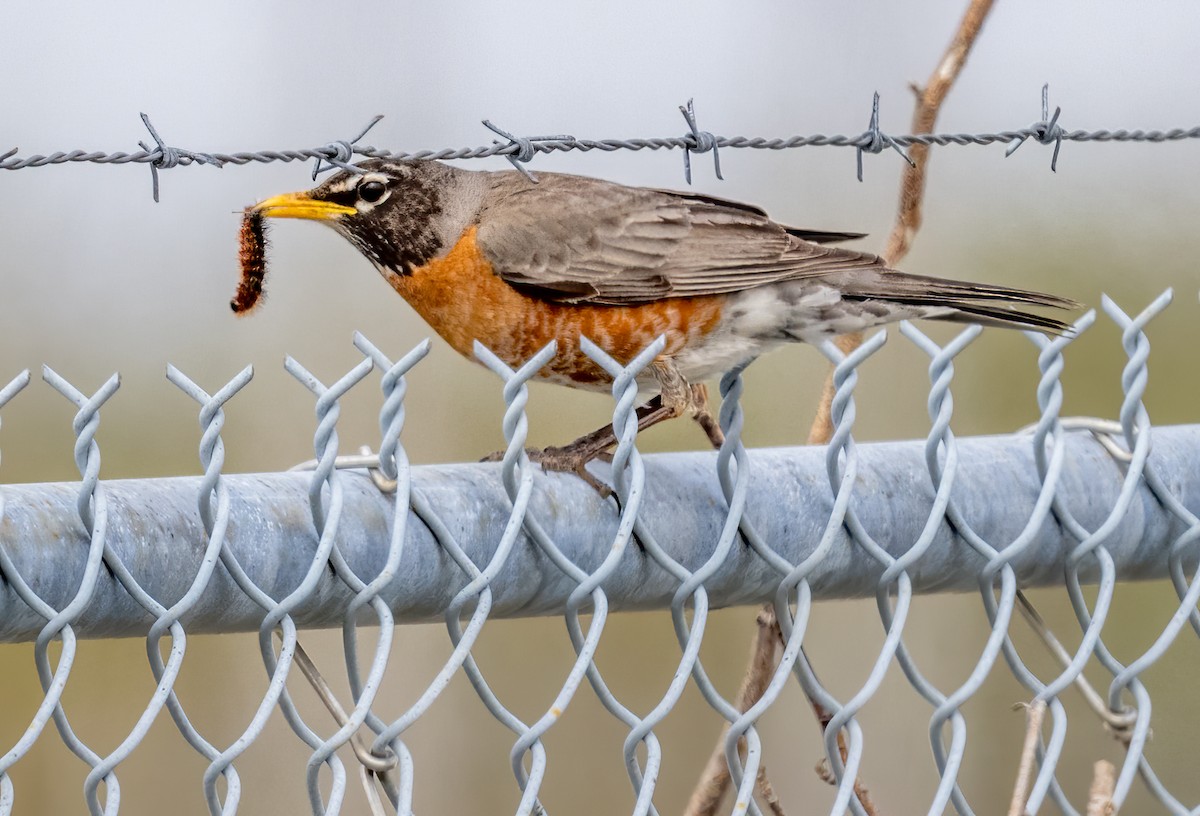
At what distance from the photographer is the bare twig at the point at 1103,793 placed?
1674 mm

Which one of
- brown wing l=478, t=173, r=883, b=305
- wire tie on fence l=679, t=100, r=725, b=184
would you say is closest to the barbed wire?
wire tie on fence l=679, t=100, r=725, b=184

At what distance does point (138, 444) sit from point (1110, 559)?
4.19 metres

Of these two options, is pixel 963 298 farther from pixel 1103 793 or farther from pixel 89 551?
pixel 89 551

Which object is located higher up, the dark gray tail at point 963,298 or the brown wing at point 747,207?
the brown wing at point 747,207

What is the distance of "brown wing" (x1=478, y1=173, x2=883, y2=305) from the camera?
2.66m

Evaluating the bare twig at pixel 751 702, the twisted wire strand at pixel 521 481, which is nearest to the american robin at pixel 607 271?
the bare twig at pixel 751 702

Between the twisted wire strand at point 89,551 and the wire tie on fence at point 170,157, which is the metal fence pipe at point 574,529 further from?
the wire tie on fence at point 170,157

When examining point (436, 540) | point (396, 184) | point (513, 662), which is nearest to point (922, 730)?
point (513, 662)

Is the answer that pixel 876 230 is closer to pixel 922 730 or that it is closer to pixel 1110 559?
pixel 922 730

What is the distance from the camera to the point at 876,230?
6594mm

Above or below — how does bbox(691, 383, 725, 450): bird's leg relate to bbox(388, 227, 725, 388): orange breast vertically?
below

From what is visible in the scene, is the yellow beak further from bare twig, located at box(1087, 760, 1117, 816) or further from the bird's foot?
bare twig, located at box(1087, 760, 1117, 816)

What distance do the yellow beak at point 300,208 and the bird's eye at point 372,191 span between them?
0.04 metres

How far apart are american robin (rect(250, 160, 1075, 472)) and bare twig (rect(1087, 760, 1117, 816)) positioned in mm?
986
